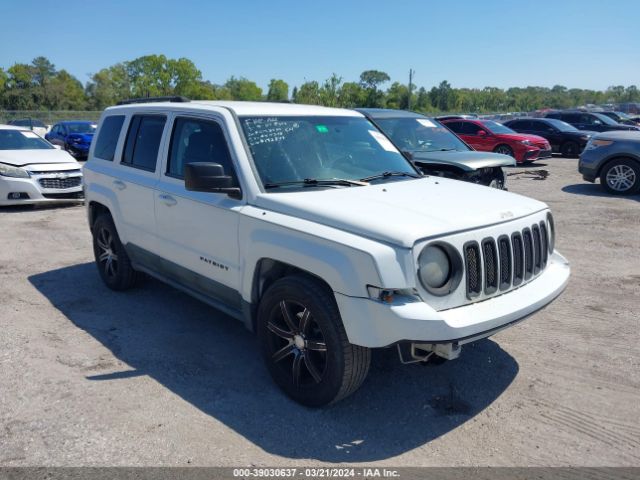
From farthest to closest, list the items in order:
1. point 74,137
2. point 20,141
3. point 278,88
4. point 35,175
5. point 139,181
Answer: point 278,88, point 74,137, point 20,141, point 35,175, point 139,181

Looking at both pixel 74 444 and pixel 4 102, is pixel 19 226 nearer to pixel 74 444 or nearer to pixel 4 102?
pixel 74 444

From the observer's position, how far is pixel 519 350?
473cm

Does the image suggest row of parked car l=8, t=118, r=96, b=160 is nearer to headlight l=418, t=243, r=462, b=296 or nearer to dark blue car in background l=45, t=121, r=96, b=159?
dark blue car in background l=45, t=121, r=96, b=159

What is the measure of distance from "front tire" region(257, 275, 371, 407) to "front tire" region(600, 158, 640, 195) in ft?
37.7

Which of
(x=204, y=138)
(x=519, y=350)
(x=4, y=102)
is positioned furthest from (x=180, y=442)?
(x=4, y=102)

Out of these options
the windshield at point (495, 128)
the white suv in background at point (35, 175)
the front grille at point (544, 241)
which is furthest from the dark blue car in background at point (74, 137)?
the front grille at point (544, 241)

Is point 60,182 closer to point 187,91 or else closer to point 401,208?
point 401,208

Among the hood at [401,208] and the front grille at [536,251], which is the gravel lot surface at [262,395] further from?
the hood at [401,208]

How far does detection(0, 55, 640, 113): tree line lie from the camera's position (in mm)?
80438

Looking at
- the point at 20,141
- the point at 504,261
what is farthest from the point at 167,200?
the point at 20,141

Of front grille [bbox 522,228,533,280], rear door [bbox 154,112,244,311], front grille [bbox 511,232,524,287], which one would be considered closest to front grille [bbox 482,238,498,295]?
front grille [bbox 511,232,524,287]

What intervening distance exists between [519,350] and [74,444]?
3.44m

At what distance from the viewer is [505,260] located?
12.2 feet

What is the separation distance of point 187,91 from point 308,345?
4422 inches
